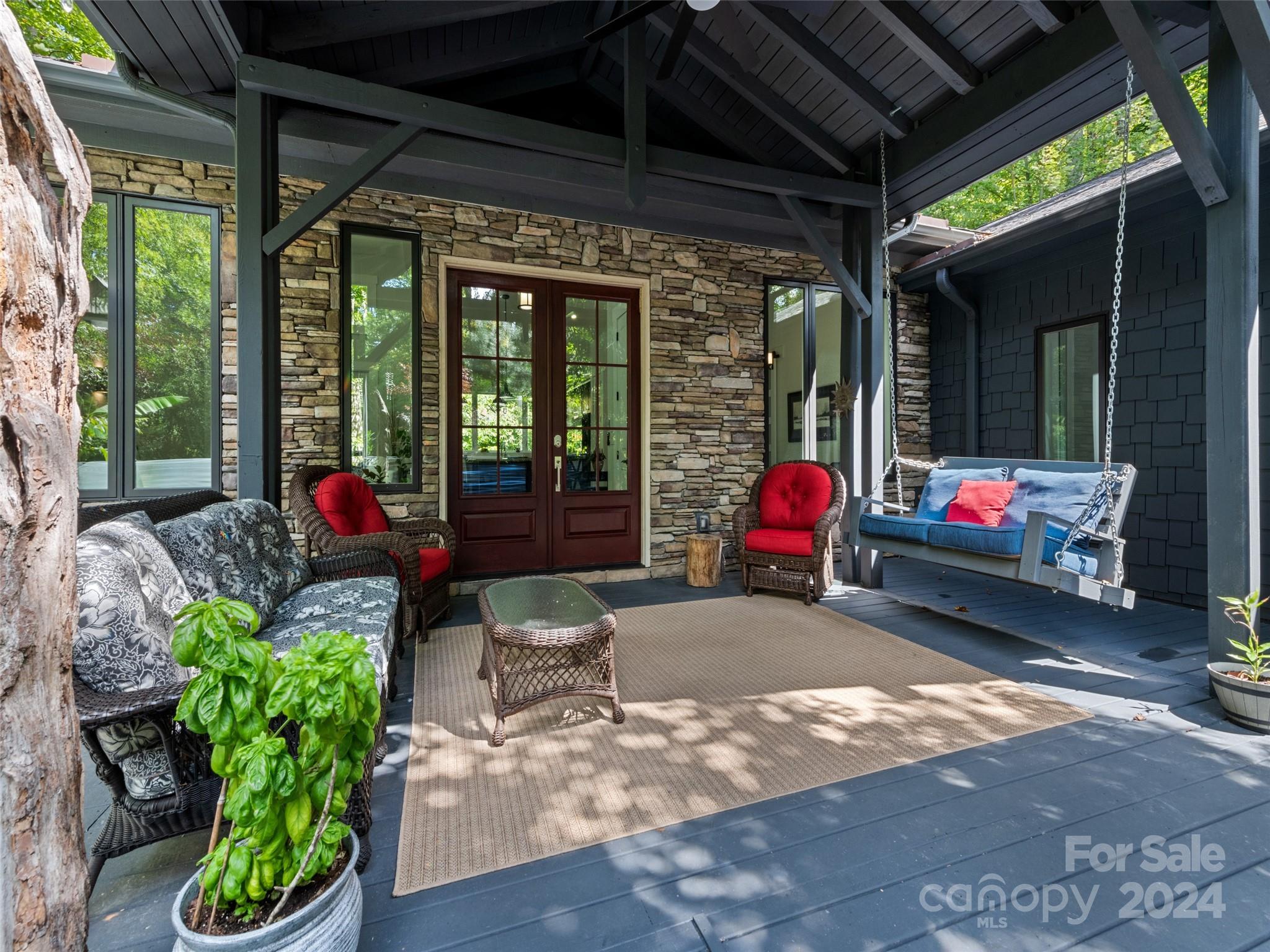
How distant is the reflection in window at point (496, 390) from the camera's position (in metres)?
4.60

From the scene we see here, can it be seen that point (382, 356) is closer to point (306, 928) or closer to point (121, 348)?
point (121, 348)

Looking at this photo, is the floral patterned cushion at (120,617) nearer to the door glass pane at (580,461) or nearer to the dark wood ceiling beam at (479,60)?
the dark wood ceiling beam at (479,60)

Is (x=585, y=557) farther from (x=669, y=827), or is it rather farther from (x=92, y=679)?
(x=92, y=679)

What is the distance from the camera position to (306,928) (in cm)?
108

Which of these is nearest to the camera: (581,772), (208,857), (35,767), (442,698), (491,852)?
(35,767)

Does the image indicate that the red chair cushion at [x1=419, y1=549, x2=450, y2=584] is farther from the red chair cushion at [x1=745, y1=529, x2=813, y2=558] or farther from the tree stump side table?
the red chair cushion at [x1=745, y1=529, x2=813, y2=558]

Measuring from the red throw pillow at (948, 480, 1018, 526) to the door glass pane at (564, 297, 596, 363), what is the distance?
305 centimetres

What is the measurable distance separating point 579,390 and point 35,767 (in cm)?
422

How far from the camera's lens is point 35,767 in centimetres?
96

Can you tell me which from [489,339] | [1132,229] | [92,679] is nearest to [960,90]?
[1132,229]

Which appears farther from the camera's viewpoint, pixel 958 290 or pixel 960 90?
pixel 958 290

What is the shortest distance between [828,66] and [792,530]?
3219mm

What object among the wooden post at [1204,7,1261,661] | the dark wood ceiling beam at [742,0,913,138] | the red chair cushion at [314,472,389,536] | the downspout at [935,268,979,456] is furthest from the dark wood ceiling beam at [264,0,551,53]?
the downspout at [935,268,979,456]

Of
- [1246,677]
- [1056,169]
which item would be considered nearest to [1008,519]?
[1246,677]
